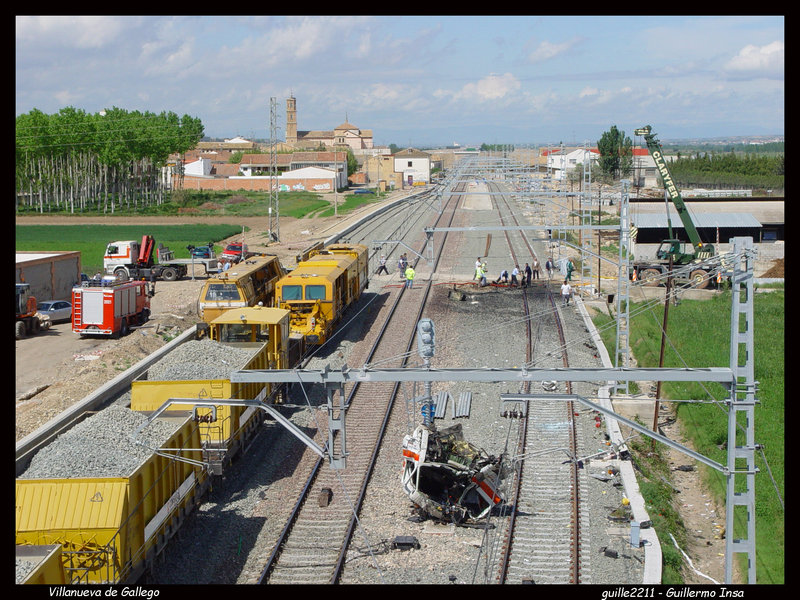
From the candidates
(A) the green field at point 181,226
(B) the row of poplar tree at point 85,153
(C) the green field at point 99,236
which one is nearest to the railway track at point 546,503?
(A) the green field at point 181,226

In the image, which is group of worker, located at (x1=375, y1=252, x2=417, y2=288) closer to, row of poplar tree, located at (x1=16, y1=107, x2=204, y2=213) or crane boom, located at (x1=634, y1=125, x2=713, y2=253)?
crane boom, located at (x1=634, y1=125, x2=713, y2=253)

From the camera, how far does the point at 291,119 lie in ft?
576

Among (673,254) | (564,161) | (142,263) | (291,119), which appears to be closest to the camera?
(673,254)

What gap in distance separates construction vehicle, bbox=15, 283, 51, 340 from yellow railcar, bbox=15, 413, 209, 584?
72.1ft

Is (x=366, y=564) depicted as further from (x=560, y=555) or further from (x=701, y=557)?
(x=701, y=557)

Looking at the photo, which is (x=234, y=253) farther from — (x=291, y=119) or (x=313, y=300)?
(x=291, y=119)

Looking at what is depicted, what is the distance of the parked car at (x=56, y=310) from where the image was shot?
33.9m

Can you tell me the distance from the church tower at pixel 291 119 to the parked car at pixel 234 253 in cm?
12541

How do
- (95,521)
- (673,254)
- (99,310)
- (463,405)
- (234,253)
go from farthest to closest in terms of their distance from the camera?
(234,253) → (673,254) → (99,310) → (463,405) → (95,521)

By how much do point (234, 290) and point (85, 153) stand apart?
6443cm

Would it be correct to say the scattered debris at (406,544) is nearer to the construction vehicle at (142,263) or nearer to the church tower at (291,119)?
the construction vehicle at (142,263)

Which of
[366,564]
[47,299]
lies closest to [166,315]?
[47,299]

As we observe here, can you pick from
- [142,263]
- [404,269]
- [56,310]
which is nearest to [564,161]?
[404,269]

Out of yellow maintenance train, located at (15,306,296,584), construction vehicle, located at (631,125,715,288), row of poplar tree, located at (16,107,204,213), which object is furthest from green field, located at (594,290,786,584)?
row of poplar tree, located at (16,107,204,213)
